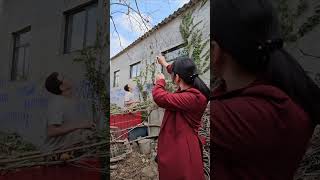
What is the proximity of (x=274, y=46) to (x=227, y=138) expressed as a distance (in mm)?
415

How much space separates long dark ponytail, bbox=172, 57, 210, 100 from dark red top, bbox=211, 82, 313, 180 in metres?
0.07

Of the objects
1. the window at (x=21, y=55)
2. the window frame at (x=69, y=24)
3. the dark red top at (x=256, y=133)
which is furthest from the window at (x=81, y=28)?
the dark red top at (x=256, y=133)

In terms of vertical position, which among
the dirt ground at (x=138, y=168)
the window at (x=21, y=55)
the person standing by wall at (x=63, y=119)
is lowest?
the dirt ground at (x=138, y=168)

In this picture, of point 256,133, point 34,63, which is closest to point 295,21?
point 256,133

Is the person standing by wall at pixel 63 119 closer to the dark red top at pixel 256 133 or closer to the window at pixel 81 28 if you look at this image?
the window at pixel 81 28

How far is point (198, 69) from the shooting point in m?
1.67

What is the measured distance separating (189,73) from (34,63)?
35.2 inches

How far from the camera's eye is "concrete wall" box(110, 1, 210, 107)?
1704mm

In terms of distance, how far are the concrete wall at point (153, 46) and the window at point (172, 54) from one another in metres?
0.01

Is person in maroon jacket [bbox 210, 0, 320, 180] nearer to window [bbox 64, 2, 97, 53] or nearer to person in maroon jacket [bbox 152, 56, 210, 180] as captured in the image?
person in maroon jacket [bbox 152, 56, 210, 180]

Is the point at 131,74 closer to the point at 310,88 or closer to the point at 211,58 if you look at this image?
the point at 211,58

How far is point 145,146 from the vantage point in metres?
1.79

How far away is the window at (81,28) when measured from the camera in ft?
6.36

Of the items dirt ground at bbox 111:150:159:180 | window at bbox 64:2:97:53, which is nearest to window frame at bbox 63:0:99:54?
window at bbox 64:2:97:53
